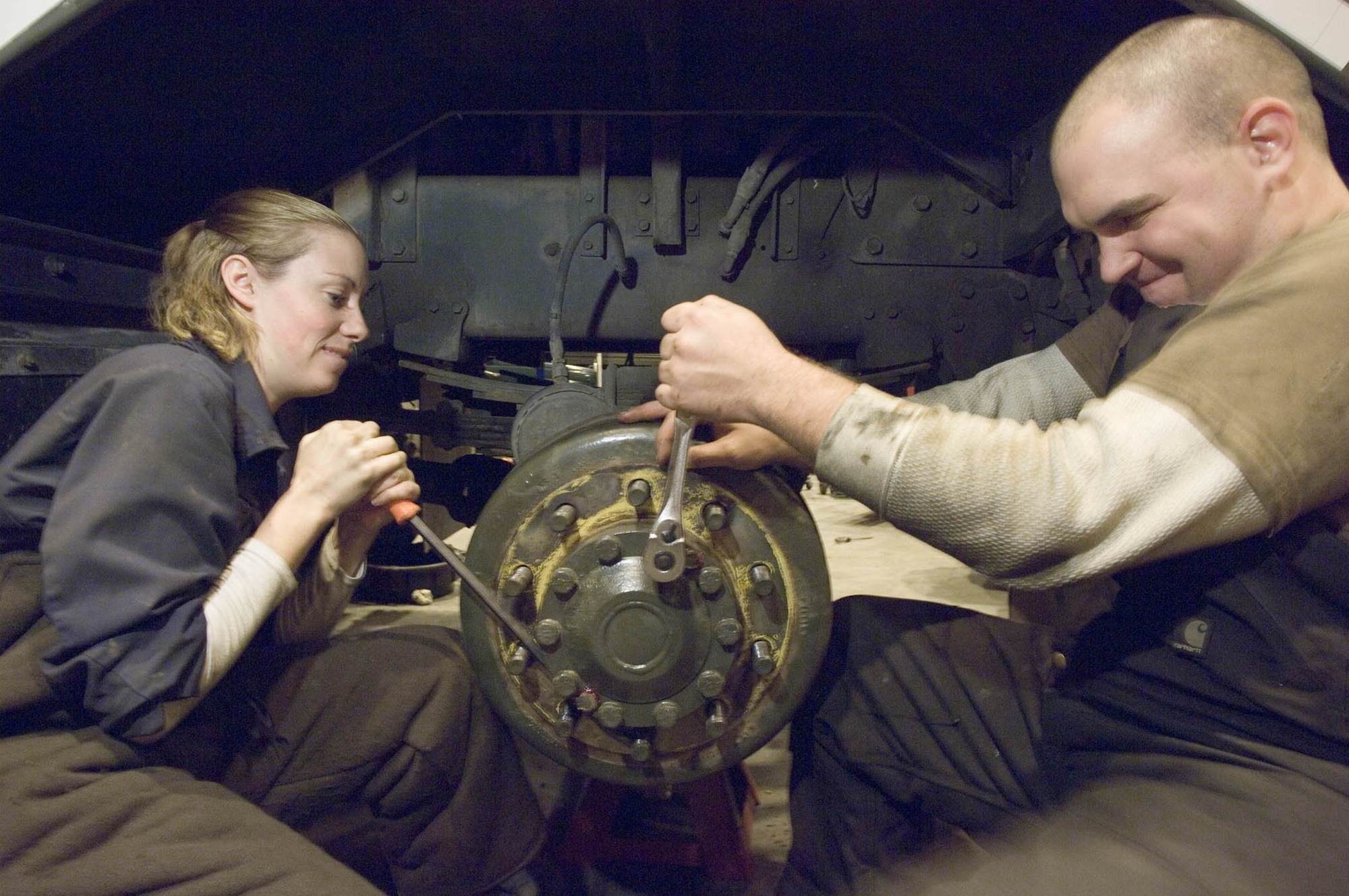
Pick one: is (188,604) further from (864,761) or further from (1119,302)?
(1119,302)

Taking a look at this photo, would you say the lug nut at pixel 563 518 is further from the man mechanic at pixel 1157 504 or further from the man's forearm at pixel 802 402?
the man's forearm at pixel 802 402

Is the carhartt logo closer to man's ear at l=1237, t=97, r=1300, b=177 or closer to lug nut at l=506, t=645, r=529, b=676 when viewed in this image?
man's ear at l=1237, t=97, r=1300, b=177

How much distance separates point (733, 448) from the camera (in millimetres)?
1038

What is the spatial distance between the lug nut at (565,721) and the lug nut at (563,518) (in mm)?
250

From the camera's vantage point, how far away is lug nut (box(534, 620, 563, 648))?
1.05m

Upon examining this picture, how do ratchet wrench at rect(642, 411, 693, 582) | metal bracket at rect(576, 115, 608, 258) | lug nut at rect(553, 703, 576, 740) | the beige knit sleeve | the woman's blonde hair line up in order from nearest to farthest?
1. the beige knit sleeve
2. ratchet wrench at rect(642, 411, 693, 582)
3. lug nut at rect(553, 703, 576, 740)
4. the woman's blonde hair
5. metal bracket at rect(576, 115, 608, 258)

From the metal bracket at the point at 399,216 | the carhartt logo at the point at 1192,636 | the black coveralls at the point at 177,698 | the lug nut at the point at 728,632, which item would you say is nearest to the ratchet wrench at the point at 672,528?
the lug nut at the point at 728,632

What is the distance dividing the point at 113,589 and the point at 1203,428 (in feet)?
3.79

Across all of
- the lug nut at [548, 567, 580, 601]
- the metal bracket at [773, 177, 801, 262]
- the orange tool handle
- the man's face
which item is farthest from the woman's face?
the man's face

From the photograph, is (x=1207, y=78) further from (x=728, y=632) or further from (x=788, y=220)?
(x=788, y=220)

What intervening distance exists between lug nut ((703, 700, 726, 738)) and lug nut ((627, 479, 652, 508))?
0.30m

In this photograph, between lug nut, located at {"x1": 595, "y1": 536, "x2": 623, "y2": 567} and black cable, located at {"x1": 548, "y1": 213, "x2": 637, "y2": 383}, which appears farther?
black cable, located at {"x1": 548, "y1": 213, "x2": 637, "y2": 383}

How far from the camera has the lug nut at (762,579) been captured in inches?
41.7

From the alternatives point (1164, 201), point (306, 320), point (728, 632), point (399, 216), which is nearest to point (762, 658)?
point (728, 632)
